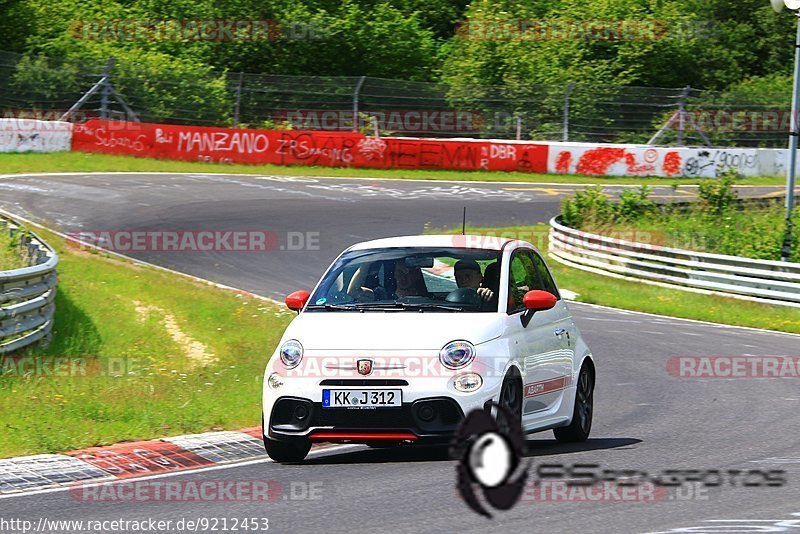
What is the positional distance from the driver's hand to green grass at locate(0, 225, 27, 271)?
9.80 m

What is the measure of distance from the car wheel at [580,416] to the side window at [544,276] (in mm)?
696

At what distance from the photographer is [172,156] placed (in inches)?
1521

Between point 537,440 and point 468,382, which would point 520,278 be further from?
point 468,382

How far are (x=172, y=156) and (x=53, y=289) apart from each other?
22869 millimetres

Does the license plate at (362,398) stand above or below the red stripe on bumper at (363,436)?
above

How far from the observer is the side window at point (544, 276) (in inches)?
411

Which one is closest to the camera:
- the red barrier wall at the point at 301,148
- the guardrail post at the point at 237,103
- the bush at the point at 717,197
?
the bush at the point at 717,197

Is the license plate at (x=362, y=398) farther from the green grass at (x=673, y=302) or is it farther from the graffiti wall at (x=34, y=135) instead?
the graffiti wall at (x=34, y=135)

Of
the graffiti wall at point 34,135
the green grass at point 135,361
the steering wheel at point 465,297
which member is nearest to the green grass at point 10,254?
the green grass at point 135,361

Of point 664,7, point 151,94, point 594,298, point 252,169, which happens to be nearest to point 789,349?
point 594,298

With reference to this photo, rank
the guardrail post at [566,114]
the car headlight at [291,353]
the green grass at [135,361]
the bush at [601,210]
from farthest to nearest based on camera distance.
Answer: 1. the guardrail post at [566,114]
2. the bush at [601,210]
3. the green grass at [135,361]
4. the car headlight at [291,353]

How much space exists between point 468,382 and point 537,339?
4.14 feet

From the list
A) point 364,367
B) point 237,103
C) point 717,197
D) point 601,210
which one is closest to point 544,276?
point 364,367

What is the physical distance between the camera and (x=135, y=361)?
1577cm
